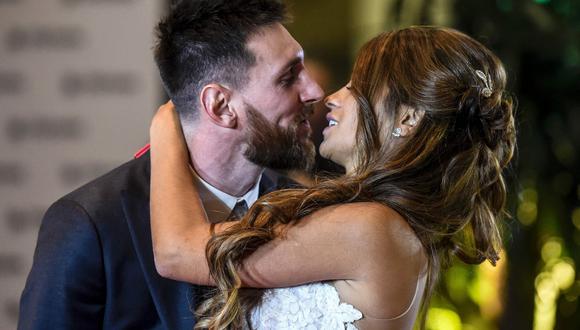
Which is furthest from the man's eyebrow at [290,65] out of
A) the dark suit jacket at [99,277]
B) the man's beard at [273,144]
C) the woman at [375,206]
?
the dark suit jacket at [99,277]

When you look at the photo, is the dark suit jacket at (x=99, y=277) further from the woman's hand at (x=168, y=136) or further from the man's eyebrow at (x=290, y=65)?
the man's eyebrow at (x=290, y=65)

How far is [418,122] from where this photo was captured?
1.78 m

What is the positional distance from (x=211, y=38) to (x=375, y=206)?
1.92 ft

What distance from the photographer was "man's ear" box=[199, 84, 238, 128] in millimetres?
2006

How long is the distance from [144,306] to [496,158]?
30.3 inches

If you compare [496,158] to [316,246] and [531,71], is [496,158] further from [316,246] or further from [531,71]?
[531,71]

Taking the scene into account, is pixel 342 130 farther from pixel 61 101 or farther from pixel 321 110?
pixel 61 101

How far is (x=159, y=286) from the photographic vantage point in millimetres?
1819

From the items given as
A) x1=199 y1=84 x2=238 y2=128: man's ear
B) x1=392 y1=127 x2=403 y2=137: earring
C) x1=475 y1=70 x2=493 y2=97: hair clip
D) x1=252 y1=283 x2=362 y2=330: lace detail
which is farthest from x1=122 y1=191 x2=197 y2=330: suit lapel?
x1=475 y1=70 x2=493 y2=97: hair clip

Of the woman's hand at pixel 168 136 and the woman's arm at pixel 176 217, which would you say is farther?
the woman's hand at pixel 168 136

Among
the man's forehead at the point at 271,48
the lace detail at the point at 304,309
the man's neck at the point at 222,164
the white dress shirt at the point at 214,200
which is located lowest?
the lace detail at the point at 304,309

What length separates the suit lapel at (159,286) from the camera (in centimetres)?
181

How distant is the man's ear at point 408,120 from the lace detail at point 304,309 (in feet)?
1.10

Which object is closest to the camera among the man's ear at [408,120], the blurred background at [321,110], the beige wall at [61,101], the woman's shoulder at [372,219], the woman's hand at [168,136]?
the woman's shoulder at [372,219]
